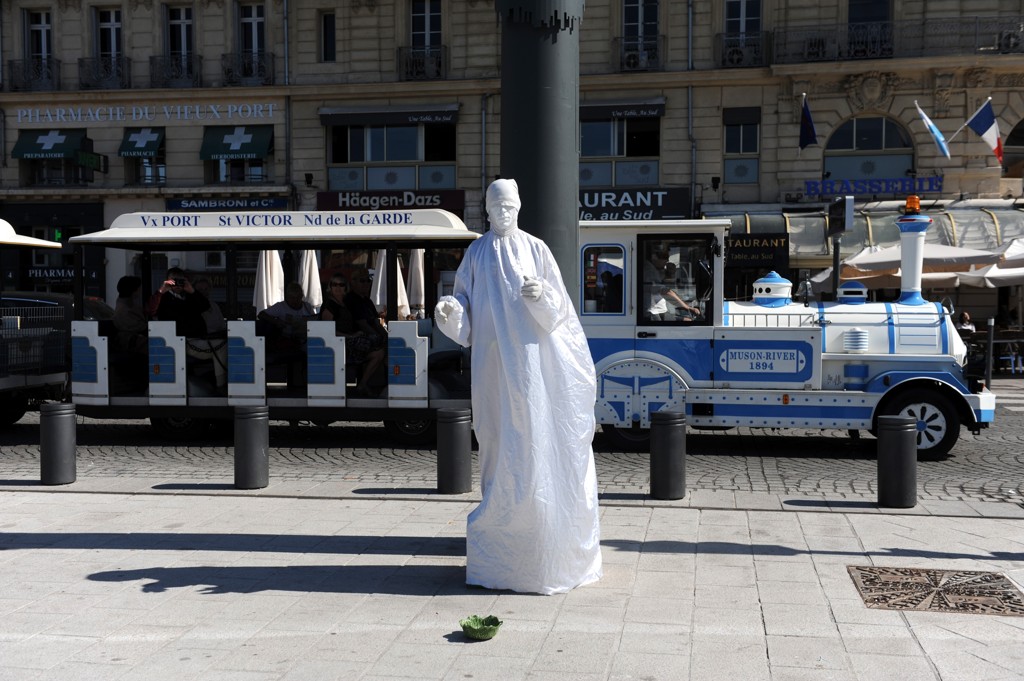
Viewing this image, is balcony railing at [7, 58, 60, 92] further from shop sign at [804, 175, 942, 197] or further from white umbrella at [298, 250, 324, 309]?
shop sign at [804, 175, 942, 197]

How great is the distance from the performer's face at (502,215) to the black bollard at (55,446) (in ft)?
17.1

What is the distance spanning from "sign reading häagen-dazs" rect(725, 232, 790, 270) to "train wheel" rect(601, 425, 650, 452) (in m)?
13.9

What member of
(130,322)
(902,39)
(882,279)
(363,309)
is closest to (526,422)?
(363,309)

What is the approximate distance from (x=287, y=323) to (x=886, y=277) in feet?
38.9

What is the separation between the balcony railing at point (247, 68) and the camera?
94.4 ft

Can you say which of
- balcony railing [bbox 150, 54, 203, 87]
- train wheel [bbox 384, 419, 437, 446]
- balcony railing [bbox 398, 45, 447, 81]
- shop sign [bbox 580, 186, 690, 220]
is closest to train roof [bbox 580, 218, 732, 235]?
train wheel [bbox 384, 419, 437, 446]

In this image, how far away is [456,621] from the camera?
16.8 feet

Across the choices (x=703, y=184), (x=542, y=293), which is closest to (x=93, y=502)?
(x=542, y=293)

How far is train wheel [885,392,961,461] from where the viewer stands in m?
10.5

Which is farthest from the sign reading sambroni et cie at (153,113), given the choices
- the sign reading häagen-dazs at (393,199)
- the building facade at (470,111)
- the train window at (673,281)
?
the train window at (673,281)

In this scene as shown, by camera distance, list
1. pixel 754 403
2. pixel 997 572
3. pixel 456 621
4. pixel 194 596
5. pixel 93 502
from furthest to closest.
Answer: pixel 754 403, pixel 93 502, pixel 997 572, pixel 194 596, pixel 456 621

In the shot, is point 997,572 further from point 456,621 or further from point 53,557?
point 53,557

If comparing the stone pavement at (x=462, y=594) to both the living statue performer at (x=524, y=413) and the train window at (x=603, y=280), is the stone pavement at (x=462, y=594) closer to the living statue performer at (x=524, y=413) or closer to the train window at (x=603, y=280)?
the living statue performer at (x=524, y=413)

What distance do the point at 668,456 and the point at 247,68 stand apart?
2394 cm
